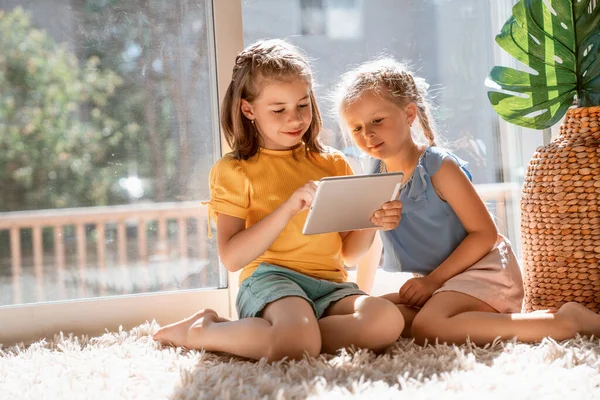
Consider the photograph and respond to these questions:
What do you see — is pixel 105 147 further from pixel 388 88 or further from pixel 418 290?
pixel 418 290

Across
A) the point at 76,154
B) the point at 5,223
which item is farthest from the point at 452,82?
the point at 5,223

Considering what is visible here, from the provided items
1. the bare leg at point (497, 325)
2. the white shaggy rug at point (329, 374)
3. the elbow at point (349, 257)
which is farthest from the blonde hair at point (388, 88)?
the white shaggy rug at point (329, 374)

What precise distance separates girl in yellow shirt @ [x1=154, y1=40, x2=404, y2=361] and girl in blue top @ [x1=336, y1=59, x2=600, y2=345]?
0.10 m

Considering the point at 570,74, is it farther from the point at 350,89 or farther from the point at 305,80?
the point at 305,80

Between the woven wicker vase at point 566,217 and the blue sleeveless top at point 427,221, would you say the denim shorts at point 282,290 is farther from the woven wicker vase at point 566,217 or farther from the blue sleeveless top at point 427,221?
the woven wicker vase at point 566,217

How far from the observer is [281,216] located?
1.26 meters

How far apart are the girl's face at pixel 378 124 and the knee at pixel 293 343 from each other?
50 cm

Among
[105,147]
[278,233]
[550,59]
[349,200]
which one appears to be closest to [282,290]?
[278,233]

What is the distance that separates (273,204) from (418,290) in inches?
14.4

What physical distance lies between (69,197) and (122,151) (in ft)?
0.57

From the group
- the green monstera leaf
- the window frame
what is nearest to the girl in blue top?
the green monstera leaf

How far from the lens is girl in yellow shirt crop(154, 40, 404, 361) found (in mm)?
1187

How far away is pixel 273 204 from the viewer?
4.51 feet

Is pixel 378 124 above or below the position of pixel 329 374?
above
